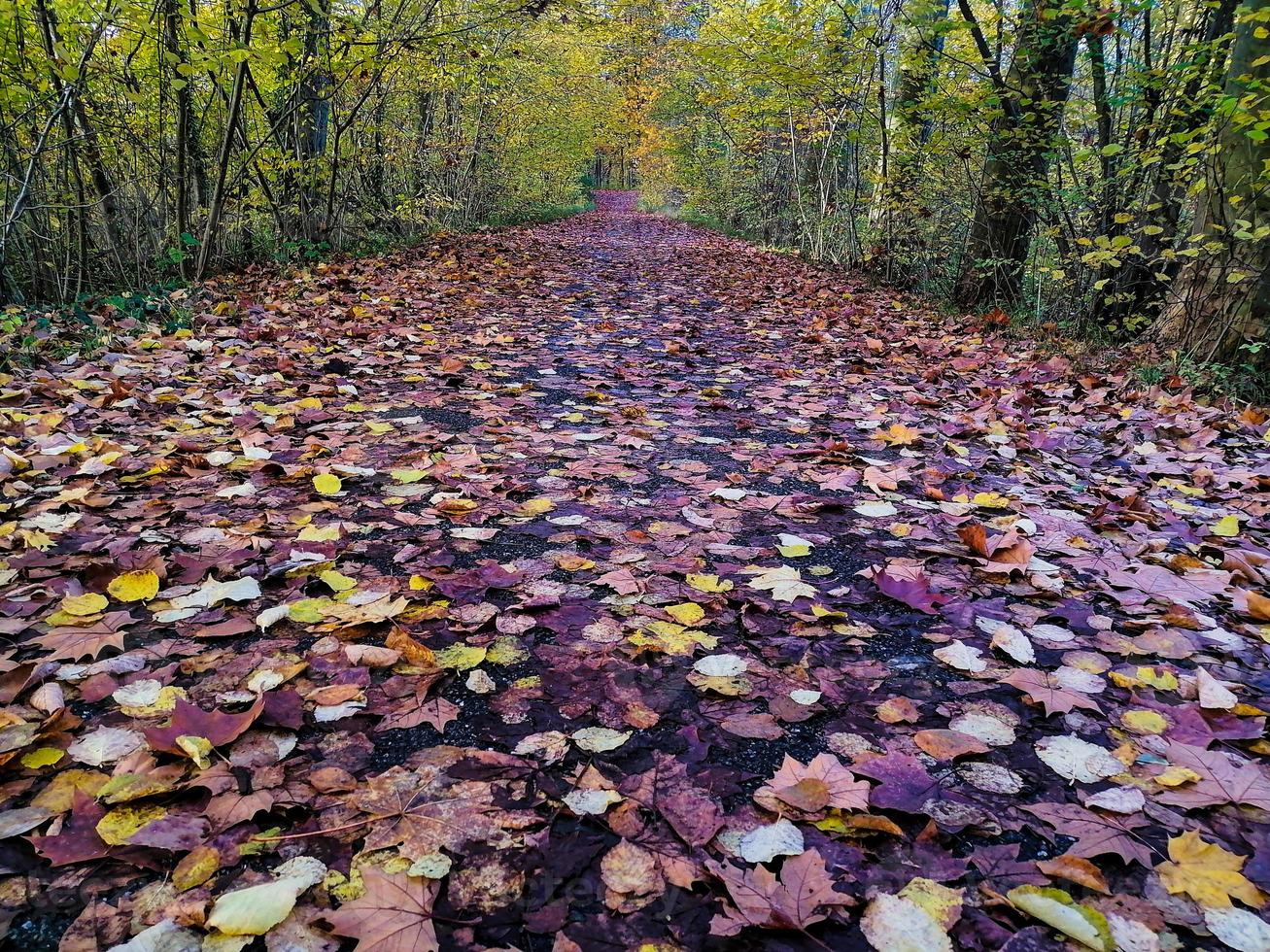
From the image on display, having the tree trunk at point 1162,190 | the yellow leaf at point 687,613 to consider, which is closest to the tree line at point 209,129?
the yellow leaf at point 687,613

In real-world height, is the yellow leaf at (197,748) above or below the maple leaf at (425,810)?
above

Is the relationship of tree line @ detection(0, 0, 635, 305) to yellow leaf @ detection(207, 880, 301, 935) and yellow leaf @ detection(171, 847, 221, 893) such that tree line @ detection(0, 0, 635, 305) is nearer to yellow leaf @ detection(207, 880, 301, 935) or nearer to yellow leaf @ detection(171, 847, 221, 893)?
yellow leaf @ detection(171, 847, 221, 893)

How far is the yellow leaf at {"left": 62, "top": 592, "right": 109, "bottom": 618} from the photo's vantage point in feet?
5.54

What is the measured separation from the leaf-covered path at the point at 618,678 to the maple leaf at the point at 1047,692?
0.03 feet

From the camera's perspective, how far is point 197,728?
1331mm

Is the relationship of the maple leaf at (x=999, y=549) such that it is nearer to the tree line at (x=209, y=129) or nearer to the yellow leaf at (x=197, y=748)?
the yellow leaf at (x=197, y=748)

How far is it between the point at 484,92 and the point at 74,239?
320 inches

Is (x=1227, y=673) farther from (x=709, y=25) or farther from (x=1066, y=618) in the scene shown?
(x=709, y=25)

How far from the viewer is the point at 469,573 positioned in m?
2.01

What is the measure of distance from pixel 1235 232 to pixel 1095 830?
420 centimetres

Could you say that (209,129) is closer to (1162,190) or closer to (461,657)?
(461,657)

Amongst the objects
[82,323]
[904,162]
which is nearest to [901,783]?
[82,323]

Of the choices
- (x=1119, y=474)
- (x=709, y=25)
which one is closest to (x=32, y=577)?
(x=1119, y=474)

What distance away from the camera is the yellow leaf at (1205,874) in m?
1.08
